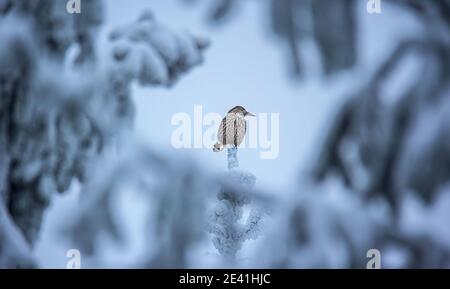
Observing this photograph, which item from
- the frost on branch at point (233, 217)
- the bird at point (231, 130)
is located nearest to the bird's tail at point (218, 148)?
the bird at point (231, 130)

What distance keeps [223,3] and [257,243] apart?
0.96 m

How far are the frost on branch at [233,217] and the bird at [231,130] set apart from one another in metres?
0.12

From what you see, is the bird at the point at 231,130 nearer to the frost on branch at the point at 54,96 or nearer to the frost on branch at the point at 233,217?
the frost on branch at the point at 233,217

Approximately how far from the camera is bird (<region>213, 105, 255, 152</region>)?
2486mm

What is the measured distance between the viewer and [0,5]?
2520 mm

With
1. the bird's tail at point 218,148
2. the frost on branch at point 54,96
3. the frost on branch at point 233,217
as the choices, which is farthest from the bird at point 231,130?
the frost on branch at point 54,96

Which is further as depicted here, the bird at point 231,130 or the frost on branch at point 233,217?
the bird at point 231,130

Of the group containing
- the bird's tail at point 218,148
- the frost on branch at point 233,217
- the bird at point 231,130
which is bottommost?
the frost on branch at point 233,217

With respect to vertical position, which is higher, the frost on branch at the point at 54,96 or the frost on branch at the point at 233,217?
the frost on branch at the point at 54,96

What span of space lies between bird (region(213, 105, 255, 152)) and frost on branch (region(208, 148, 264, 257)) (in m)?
0.12

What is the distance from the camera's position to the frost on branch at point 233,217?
2385 millimetres

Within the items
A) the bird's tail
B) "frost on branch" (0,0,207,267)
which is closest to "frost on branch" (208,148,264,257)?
the bird's tail

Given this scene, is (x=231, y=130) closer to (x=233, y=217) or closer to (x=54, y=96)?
(x=233, y=217)

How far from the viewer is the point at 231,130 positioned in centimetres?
249
